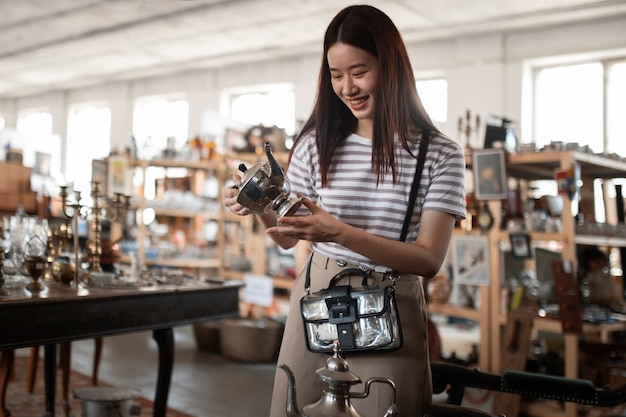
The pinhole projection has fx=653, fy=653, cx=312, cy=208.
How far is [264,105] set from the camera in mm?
12289

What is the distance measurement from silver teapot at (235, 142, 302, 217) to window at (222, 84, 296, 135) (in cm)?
1006

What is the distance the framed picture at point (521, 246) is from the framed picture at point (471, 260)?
0.59ft

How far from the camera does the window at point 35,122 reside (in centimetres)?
1615

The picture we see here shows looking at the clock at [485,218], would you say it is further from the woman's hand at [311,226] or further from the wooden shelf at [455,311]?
the woman's hand at [311,226]

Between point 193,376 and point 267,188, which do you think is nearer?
point 267,188

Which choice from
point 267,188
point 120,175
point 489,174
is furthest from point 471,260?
point 120,175

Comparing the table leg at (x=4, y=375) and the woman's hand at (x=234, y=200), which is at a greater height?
the woman's hand at (x=234, y=200)

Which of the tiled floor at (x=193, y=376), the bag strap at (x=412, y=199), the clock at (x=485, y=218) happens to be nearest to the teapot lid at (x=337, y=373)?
the bag strap at (x=412, y=199)

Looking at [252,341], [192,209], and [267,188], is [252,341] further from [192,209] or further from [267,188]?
[267,188]

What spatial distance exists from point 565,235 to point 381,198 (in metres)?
2.68

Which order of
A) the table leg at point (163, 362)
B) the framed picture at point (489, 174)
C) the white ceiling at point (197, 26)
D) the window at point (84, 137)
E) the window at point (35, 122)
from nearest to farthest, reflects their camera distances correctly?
the table leg at point (163, 362) → the framed picture at point (489, 174) → the white ceiling at point (197, 26) → the window at point (84, 137) → the window at point (35, 122)

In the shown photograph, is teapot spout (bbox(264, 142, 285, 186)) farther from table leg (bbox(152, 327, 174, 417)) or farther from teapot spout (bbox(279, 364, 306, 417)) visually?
table leg (bbox(152, 327, 174, 417))

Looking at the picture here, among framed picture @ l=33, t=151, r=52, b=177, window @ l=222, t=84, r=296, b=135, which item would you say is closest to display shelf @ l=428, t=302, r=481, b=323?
framed picture @ l=33, t=151, r=52, b=177

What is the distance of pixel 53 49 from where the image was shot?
1177cm
